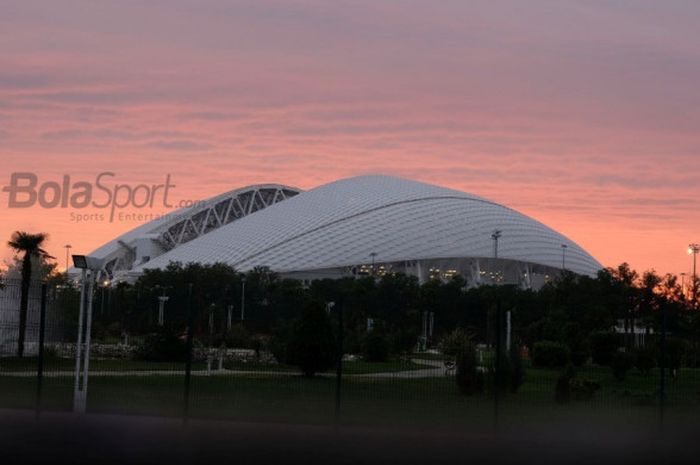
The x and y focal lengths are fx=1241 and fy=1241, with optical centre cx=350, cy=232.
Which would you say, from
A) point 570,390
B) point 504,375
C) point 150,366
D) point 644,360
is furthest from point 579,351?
point 504,375

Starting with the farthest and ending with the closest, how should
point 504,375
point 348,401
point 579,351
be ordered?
point 579,351, point 504,375, point 348,401

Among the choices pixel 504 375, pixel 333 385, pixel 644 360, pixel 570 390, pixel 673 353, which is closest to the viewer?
Result: pixel 504 375

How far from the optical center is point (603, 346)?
43031mm

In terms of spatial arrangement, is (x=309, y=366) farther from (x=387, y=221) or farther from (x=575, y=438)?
(x=387, y=221)

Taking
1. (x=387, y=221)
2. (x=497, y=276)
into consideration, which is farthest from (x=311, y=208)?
(x=497, y=276)

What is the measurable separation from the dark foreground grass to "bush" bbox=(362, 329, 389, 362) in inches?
264

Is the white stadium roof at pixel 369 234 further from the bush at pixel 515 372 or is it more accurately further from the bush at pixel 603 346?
the bush at pixel 515 372

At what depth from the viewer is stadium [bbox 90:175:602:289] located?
128875 millimetres

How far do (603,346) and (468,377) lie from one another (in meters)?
18.2

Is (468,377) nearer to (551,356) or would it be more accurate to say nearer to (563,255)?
(551,356)

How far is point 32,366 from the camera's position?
33906 mm

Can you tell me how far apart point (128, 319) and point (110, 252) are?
352 feet

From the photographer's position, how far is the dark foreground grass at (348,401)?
22.1m

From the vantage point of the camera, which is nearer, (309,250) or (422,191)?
(309,250)
